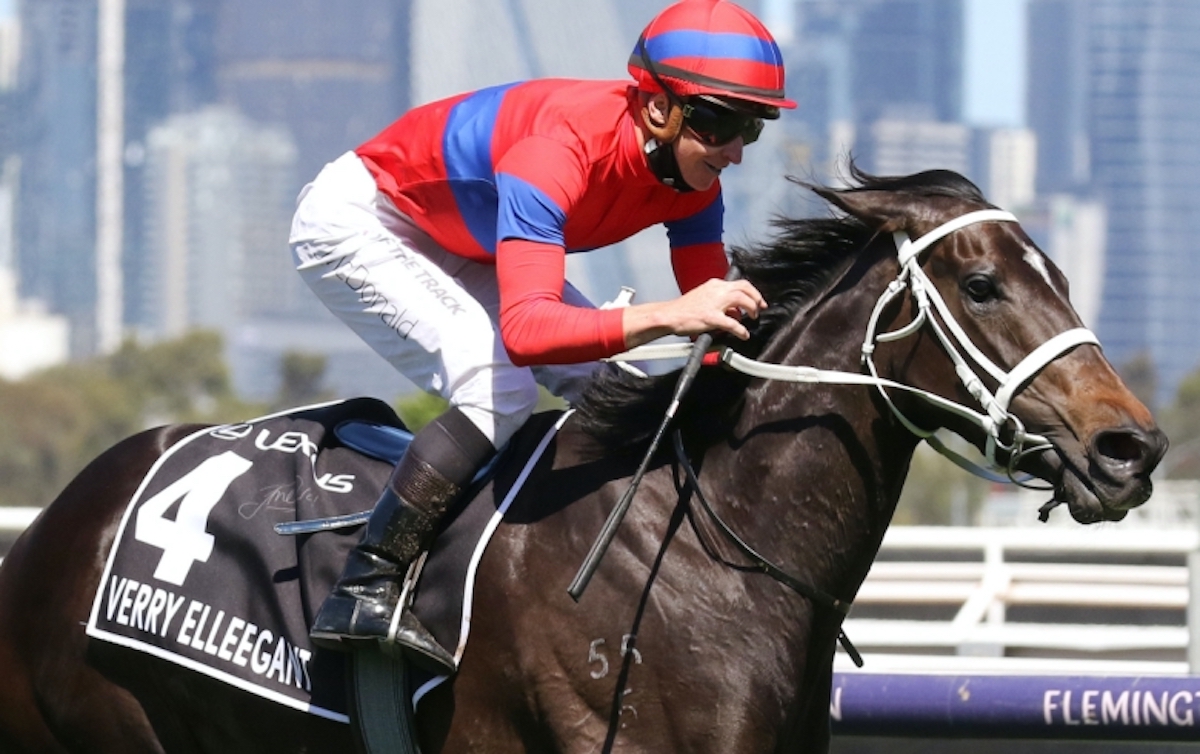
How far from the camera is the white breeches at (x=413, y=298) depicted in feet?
13.9

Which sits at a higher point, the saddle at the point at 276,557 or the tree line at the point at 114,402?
the saddle at the point at 276,557

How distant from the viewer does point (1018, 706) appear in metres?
5.14

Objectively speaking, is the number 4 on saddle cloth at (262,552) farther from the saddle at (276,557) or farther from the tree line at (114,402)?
the tree line at (114,402)

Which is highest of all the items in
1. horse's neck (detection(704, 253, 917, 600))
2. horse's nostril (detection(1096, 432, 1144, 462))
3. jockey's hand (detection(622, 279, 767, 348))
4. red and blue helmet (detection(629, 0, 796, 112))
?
red and blue helmet (detection(629, 0, 796, 112))

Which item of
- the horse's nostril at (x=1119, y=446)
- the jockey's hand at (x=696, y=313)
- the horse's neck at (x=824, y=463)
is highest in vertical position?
the jockey's hand at (x=696, y=313)

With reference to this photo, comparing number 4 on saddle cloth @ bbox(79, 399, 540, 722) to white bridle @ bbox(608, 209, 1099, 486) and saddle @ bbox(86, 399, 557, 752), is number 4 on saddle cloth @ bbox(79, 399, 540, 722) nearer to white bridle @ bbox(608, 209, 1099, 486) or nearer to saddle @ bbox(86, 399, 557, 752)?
saddle @ bbox(86, 399, 557, 752)

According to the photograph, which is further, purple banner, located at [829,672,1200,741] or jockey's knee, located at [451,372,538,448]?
purple banner, located at [829,672,1200,741]

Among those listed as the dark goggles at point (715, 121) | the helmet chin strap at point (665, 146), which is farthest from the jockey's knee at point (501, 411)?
the dark goggles at point (715, 121)

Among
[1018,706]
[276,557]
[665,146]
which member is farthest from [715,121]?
[1018,706]

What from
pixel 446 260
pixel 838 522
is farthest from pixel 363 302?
pixel 838 522

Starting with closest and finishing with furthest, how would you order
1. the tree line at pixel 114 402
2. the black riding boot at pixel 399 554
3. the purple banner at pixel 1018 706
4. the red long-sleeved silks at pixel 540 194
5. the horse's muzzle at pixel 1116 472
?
the horse's muzzle at pixel 1116 472 < the red long-sleeved silks at pixel 540 194 < the black riding boot at pixel 399 554 < the purple banner at pixel 1018 706 < the tree line at pixel 114 402

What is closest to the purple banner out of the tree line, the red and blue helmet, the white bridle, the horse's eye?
the white bridle

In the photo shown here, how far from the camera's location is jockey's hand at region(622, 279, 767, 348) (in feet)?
12.7

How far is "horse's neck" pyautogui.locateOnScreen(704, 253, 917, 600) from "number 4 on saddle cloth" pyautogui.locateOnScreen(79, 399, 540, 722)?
0.53 meters
